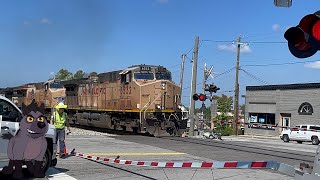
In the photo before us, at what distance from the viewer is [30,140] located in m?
6.17

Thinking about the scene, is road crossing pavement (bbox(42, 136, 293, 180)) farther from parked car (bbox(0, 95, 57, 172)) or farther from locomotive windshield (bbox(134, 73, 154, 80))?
locomotive windshield (bbox(134, 73, 154, 80))

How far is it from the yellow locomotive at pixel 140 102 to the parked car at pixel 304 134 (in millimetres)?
12422

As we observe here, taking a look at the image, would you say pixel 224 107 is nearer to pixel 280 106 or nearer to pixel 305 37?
pixel 280 106

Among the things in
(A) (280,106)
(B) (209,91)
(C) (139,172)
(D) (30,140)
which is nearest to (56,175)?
(C) (139,172)

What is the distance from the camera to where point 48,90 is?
37.3m

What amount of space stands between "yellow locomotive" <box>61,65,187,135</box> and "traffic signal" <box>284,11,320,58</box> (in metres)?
19.1

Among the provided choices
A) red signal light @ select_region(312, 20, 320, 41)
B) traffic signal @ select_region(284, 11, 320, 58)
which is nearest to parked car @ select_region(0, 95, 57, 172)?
traffic signal @ select_region(284, 11, 320, 58)

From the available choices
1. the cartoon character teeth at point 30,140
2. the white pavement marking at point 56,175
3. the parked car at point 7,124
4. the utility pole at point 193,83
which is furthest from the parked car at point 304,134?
the cartoon character teeth at point 30,140

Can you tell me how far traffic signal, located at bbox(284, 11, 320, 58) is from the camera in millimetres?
4359

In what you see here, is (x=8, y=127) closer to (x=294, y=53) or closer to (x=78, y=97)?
(x=294, y=53)

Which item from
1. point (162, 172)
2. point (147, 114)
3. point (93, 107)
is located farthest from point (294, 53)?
point (93, 107)

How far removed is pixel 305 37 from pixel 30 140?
4029 mm

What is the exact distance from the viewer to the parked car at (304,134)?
106 feet

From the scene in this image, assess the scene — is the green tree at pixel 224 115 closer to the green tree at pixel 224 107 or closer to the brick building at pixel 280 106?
the green tree at pixel 224 107
